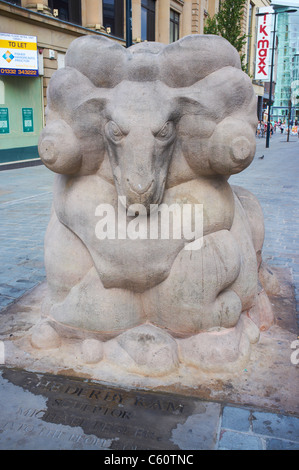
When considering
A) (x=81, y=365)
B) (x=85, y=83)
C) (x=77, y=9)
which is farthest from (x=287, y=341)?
(x=77, y=9)

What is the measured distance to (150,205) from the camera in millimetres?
2736

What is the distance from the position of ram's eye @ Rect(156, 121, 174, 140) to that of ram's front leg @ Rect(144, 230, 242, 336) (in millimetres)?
711

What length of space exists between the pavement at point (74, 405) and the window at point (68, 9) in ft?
30.1

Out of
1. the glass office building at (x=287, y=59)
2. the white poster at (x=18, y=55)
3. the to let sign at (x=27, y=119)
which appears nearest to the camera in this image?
the white poster at (x=18, y=55)

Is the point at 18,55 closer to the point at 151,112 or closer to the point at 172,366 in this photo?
the point at 151,112

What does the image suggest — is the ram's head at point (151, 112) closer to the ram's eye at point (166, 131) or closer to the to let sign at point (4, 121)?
the ram's eye at point (166, 131)

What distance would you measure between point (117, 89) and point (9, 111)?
12682 mm

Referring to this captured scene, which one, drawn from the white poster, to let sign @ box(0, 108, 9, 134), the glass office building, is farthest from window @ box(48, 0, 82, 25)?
the glass office building

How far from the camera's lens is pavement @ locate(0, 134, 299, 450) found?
87.8 inches

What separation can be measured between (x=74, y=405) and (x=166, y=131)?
5.45 ft

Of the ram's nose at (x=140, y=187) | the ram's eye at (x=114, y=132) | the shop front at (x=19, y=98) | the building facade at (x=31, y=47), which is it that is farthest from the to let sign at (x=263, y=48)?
the ram's nose at (x=140, y=187)

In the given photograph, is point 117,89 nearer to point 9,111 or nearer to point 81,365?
point 81,365

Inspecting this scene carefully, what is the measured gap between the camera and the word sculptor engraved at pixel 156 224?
2850 millimetres
